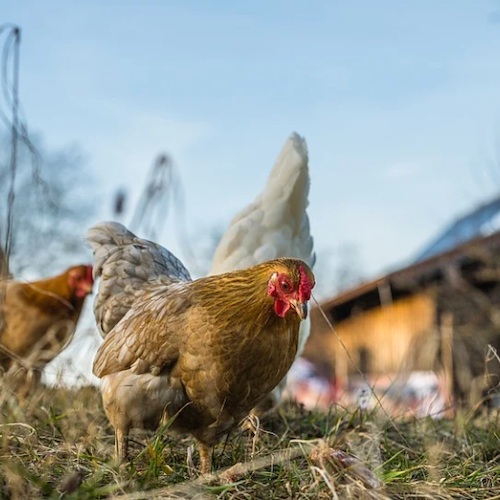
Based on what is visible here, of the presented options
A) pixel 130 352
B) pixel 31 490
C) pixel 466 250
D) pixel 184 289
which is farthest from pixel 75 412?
pixel 466 250

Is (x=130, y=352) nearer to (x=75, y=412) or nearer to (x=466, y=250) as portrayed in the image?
(x=75, y=412)

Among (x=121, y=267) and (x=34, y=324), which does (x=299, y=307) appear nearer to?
(x=121, y=267)

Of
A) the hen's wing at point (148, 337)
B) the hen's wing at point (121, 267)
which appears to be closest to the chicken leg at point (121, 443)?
the hen's wing at point (148, 337)

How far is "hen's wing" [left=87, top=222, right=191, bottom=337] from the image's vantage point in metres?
3.16

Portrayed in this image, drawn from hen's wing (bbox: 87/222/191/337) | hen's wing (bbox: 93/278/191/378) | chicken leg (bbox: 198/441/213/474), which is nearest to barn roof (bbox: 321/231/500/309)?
hen's wing (bbox: 87/222/191/337)

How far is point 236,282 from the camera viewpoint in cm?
256

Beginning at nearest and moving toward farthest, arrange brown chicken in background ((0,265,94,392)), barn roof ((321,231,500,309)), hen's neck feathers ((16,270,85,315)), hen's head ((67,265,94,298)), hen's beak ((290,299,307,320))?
hen's beak ((290,299,307,320))
brown chicken in background ((0,265,94,392))
hen's neck feathers ((16,270,85,315))
hen's head ((67,265,94,298))
barn roof ((321,231,500,309))

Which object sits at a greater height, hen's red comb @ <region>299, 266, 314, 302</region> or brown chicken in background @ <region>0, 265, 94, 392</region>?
hen's red comb @ <region>299, 266, 314, 302</region>

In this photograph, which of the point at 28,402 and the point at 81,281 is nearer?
the point at 28,402

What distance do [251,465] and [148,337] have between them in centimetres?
79

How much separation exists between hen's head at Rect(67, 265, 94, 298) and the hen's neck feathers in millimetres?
41

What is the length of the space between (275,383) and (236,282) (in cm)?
44

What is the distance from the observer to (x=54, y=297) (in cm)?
468

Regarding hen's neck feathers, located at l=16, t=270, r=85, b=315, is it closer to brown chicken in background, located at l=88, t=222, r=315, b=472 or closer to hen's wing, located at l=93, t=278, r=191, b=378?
hen's wing, located at l=93, t=278, r=191, b=378
